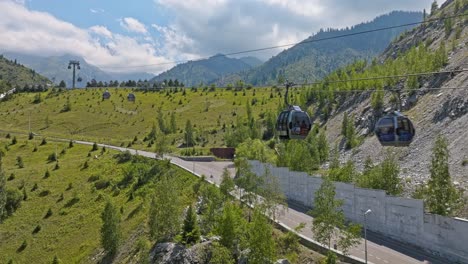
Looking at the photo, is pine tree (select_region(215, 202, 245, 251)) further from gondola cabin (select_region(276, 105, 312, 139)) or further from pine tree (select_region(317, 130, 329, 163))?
pine tree (select_region(317, 130, 329, 163))

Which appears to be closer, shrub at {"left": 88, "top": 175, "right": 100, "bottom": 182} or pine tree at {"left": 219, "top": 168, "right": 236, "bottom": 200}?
pine tree at {"left": 219, "top": 168, "right": 236, "bottom": 200}

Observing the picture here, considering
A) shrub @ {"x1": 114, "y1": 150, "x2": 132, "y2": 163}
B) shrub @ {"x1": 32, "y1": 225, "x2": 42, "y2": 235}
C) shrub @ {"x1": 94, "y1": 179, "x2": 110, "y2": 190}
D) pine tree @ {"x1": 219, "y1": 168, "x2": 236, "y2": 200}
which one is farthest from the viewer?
shrub @ {"x1": 114, "y1": 150, "x2": 132, "y2": 163}

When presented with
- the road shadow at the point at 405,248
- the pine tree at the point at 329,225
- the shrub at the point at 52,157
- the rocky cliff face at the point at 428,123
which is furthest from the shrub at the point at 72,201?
the rocky cliff face at the point at 428,123

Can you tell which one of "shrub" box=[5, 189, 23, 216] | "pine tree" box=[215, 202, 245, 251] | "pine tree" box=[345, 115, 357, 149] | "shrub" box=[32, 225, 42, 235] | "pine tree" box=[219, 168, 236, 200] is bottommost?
"shrub" box=[32, 225, 42, 235]

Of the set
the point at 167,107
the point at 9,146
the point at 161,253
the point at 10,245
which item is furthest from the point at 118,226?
the point at 167,107

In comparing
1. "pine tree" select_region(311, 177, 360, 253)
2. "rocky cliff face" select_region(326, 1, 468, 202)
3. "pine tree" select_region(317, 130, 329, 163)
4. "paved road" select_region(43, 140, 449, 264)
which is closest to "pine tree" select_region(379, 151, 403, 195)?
"paved road" select_region(43, 140, 449, 264)

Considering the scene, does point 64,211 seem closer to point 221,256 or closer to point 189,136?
point 221,256

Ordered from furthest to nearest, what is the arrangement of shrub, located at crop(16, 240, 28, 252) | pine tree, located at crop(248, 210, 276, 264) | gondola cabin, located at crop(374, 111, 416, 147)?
1. shrub, located at crop(16, 240, 28, 252)
2. pine tree, located at crop(248, 210, 276, 264)
3. gondola cabin, located at crop(374, 111, 416, 147)
